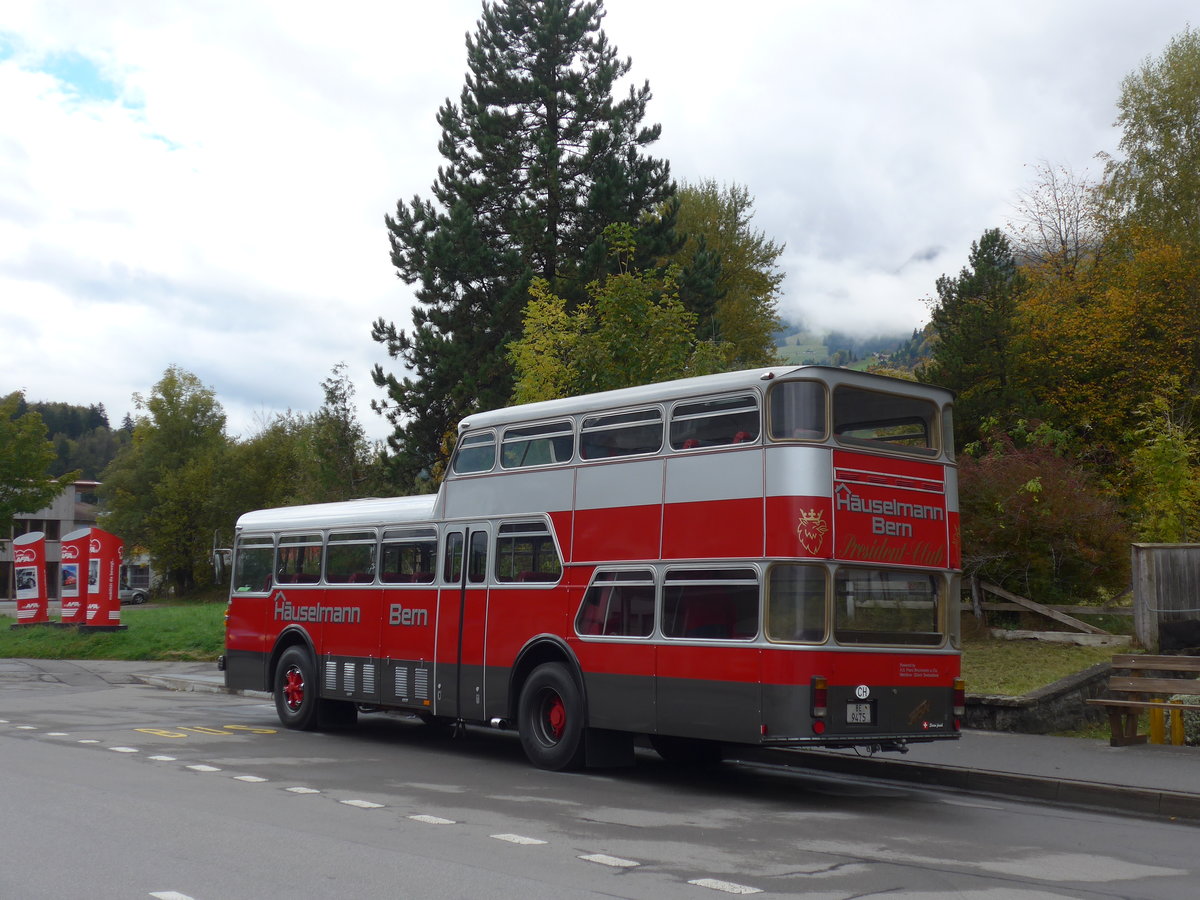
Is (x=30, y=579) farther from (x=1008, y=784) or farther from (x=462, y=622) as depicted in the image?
(x=1008, y=784)

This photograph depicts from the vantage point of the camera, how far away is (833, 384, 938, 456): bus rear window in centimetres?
1162

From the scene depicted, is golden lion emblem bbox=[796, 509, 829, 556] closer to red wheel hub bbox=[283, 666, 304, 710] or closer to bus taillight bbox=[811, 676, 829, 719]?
bus taillight bbox=[811, 676, 829, 719]

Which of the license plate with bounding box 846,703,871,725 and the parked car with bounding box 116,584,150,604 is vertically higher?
the parked car with bounding box 116,584,150,604

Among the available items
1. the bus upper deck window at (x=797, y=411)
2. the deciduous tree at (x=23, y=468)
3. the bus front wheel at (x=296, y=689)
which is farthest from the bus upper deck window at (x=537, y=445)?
the deciduous tree at (x=23, y=468)

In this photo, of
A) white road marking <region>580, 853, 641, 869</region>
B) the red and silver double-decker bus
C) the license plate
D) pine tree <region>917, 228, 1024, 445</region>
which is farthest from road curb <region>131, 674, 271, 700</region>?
pine tree <region>917, 228, 1024, 445</region>

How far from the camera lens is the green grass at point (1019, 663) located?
16156mm

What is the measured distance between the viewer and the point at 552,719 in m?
13.5

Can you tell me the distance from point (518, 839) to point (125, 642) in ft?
90.1

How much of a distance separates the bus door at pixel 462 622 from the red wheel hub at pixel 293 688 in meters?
3.42

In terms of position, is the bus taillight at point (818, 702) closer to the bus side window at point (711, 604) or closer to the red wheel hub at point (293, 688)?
the bus side window at point (711, 604)

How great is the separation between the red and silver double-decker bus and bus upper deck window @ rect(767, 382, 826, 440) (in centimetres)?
2

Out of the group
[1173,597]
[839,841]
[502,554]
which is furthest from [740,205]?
[839,841]

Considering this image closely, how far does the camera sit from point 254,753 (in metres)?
14.3

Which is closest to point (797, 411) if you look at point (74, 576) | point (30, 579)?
point (74, 576)
